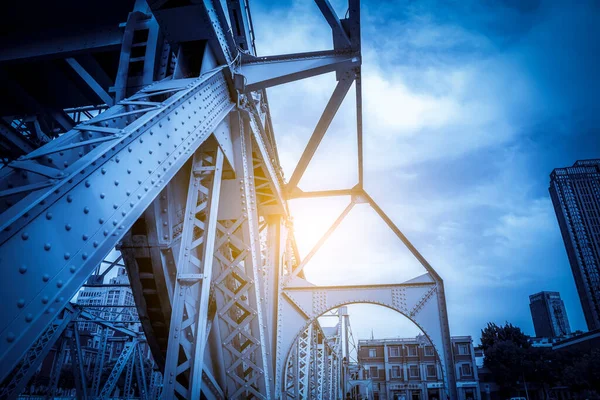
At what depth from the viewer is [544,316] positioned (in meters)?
134

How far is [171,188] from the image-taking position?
14.9 ft

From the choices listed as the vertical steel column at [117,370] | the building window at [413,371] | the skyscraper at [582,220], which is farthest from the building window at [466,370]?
the skyscraper at [582,220]

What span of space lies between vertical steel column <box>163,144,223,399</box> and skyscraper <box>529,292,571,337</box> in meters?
162

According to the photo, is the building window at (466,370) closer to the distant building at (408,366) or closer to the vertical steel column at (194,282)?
the distant building at (408,366)

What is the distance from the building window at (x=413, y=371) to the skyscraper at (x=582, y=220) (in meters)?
64.7

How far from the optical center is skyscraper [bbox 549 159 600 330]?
92.4 meters

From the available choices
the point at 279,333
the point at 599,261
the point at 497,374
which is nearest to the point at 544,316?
the point at 599,261

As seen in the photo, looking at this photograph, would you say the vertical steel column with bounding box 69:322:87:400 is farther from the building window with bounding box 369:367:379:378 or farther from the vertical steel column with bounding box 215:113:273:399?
the building window with bounding box 369:367:379:378

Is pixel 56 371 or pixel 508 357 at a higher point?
pixel 508 357

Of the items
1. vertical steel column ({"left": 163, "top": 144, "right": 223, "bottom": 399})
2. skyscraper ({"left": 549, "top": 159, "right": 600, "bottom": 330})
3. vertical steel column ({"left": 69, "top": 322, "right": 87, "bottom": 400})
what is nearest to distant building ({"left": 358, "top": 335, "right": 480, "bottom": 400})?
vertical steel column ({"left": 69, "top": 322, "right": 87, "bottom": 400})

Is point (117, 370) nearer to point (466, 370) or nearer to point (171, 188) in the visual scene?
point (171, 188)

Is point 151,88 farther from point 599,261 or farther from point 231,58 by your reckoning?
point 599,261

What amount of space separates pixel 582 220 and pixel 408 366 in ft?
265

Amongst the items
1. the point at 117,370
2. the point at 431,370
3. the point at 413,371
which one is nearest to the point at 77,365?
the point at 117,370
